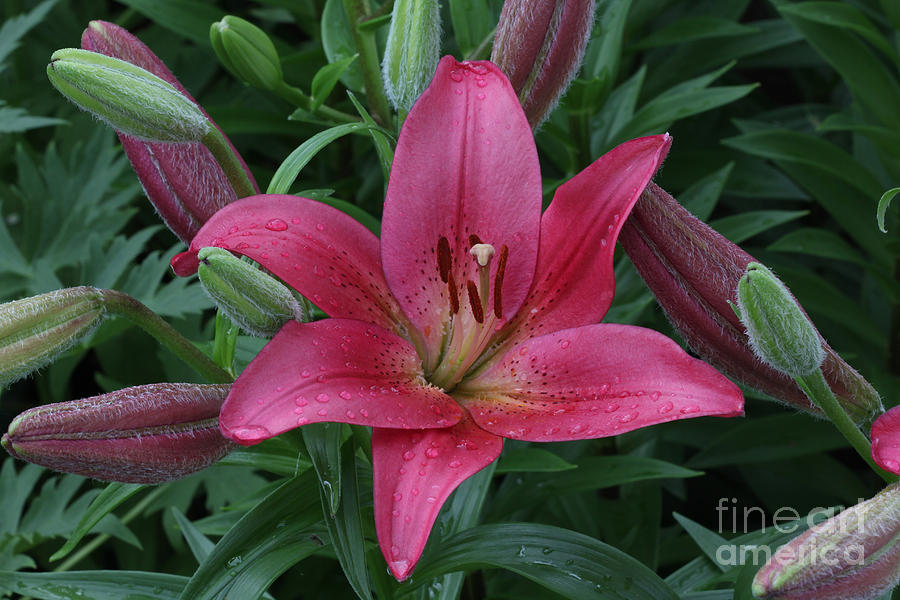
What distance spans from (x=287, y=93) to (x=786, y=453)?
69 centimetres

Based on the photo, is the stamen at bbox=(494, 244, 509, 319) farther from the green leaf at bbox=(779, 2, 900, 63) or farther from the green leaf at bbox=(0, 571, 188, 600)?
the green leaf at bbox=(779, 2, 900, 63)

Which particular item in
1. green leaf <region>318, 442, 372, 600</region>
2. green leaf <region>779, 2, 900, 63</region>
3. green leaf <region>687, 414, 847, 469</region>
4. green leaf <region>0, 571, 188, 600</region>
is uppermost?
green leaf <region>779, 2, 900, 63</region>

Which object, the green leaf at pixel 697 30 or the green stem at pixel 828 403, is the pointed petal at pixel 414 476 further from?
the green leaf at pixel 697 30

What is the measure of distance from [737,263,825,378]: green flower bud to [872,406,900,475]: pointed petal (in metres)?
0.06

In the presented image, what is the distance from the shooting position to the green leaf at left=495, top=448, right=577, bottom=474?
873mm

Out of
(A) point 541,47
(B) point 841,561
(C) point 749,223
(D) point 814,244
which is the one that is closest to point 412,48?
(A) point 541,47

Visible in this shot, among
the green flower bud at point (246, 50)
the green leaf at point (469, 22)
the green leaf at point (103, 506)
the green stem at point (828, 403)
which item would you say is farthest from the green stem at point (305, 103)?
the green stem at point (828, 403)

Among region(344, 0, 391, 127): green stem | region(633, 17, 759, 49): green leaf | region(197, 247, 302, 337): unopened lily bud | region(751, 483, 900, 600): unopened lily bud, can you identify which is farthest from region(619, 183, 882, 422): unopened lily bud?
region(633, 17, 759, 49): green leaf

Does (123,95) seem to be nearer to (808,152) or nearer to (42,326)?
(42,326)

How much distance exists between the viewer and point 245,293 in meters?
0.58

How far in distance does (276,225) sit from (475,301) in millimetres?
139

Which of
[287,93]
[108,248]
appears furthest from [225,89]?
[287,93]

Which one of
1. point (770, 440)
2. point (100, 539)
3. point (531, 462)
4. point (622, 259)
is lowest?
point (100, 539)

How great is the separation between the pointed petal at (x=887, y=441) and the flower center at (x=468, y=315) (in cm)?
24
